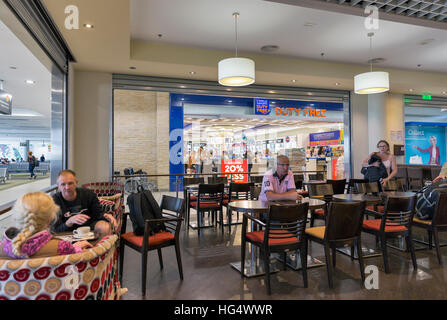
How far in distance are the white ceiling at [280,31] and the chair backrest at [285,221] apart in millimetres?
3385

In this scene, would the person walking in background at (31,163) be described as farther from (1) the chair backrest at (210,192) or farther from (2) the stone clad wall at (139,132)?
(1) the chair backrest at (210,192)

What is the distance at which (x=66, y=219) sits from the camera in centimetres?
290

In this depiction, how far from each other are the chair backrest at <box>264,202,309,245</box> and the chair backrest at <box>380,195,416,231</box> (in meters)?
1.16

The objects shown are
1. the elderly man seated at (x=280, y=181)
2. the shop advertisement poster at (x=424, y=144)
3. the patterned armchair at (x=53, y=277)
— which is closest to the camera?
the patterned armchair at (x=53, y=277)

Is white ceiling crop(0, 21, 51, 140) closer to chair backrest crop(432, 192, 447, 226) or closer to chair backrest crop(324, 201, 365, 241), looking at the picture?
chair backrest crop(324, 201, 365, 241)

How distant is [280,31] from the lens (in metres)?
5.85

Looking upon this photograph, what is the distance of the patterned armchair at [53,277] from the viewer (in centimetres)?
143

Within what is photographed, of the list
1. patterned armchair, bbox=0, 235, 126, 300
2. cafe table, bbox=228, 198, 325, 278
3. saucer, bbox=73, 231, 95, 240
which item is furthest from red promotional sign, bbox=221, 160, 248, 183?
patterned armchair, bbox=0, 235, 126, 300

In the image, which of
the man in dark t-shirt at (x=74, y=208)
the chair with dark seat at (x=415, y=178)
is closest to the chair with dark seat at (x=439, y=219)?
the man in dark t-shirt at (x=74, y=208)

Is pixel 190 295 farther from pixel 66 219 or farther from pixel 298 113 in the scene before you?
pixel 298 113

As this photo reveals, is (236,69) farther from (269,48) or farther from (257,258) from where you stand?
(257,258)

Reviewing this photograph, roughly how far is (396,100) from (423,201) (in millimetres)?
6683

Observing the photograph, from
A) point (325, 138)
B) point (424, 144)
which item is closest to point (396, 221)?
point (325, 138)
